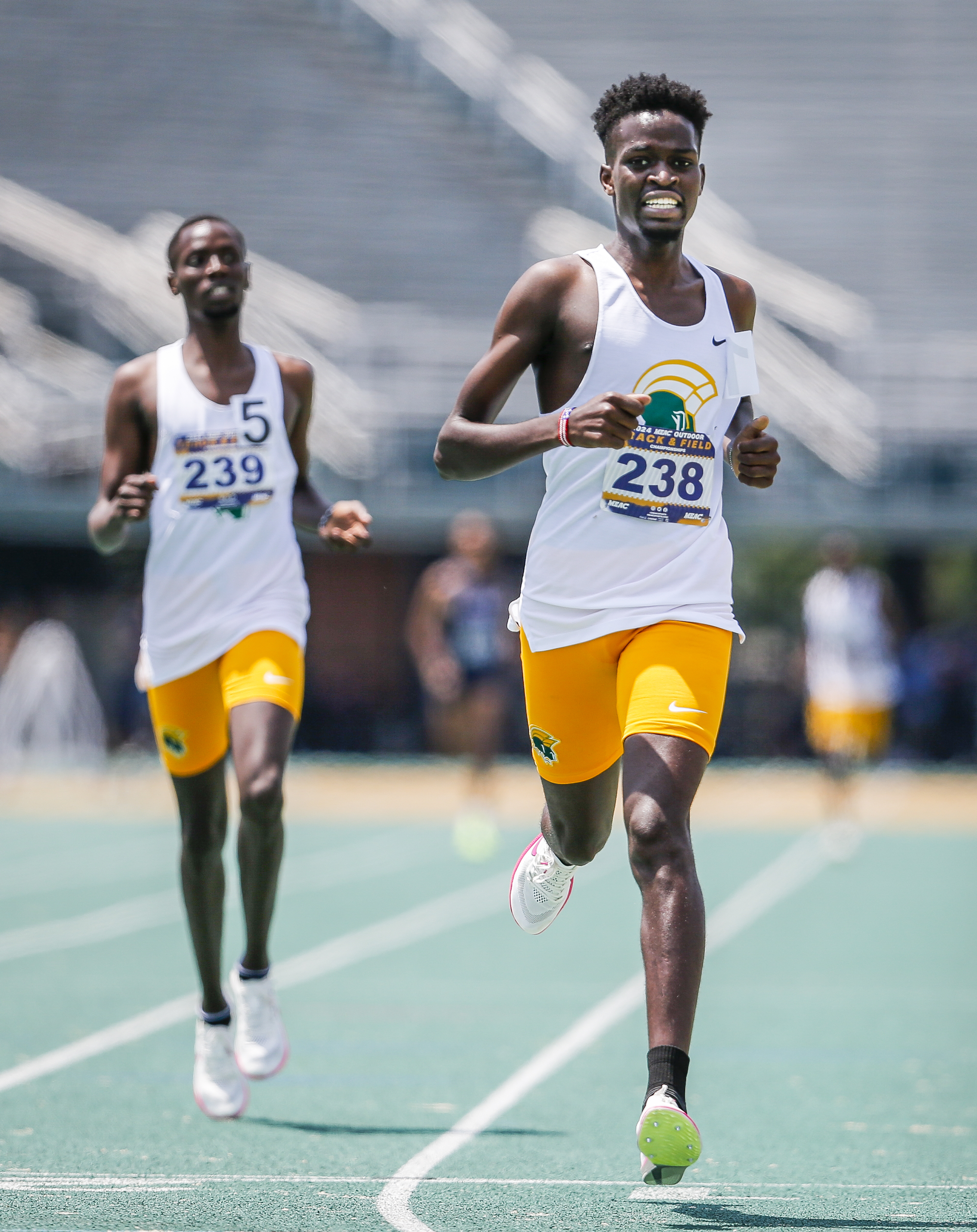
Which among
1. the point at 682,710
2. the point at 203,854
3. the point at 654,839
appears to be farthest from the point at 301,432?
the point at 654,839

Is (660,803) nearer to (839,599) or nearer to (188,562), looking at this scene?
(188,562)

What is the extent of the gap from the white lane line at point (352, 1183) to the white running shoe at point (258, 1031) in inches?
33.9

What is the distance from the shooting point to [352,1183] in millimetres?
4426

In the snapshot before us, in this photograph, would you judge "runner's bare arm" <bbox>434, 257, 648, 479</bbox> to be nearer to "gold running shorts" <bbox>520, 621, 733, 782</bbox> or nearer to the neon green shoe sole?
"gold running shorts" <bbox>520, 621, 733, 782</bbox>

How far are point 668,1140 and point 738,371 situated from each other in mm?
1804

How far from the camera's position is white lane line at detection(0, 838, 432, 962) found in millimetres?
9703

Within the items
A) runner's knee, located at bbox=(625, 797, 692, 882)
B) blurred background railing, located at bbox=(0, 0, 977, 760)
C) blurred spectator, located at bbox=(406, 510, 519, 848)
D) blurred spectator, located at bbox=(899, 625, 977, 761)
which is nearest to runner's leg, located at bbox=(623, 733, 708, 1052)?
runner's knee, located at bbox=(625, 797, 692, 882)

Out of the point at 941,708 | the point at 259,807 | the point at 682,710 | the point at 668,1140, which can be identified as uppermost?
the point at 682,710

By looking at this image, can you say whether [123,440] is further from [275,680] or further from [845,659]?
[845,659]

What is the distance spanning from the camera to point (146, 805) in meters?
19.5

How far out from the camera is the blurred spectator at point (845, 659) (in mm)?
15969

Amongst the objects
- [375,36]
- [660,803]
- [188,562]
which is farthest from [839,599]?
[375,36]

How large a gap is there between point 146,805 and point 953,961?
11856 mm

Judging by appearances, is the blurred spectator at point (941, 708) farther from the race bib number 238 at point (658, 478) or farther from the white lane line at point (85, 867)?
the race bib number 238 at point (658, 478)
